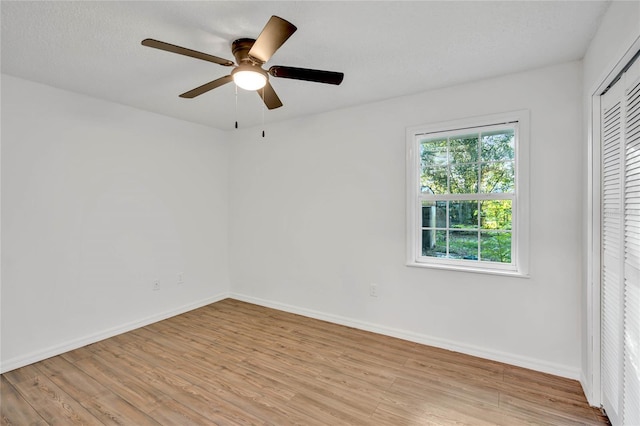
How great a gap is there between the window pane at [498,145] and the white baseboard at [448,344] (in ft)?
5.54

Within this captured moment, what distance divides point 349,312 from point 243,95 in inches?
101

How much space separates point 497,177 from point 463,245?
2.23ft

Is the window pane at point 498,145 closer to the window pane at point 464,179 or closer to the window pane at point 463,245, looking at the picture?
the window pane at point 464,179

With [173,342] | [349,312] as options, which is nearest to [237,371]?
[173,342]

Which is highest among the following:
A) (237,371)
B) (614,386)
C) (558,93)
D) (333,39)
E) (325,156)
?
(333,39)

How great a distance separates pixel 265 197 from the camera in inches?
162

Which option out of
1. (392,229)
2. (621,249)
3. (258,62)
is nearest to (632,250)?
(621,249)

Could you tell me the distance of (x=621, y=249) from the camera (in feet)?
5.51

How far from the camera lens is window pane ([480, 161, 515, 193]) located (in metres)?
2.64

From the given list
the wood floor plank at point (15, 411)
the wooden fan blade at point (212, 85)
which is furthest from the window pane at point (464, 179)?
the wood floor plank at point (15, 411)

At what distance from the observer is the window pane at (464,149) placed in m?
2.81

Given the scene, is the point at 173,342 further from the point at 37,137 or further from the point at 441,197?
the point at 441,197

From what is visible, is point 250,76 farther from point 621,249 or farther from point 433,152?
point 621,249

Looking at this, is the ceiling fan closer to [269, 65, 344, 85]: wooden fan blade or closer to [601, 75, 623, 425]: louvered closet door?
[269, 65, 344, 85]: wooden fan blade
